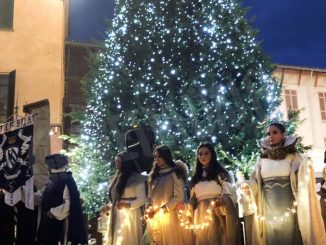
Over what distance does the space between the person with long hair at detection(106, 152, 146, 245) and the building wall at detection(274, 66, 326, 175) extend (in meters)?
17.9

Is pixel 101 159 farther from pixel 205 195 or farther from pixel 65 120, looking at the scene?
pixel 65 120

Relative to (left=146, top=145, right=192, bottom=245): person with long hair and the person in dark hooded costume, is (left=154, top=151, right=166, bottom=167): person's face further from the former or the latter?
the person in dark hooded costume

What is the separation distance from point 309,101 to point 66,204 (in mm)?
19755

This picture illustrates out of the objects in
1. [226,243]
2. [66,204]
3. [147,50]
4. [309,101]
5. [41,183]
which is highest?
[309,101]

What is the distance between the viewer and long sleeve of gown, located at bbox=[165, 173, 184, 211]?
596 cm

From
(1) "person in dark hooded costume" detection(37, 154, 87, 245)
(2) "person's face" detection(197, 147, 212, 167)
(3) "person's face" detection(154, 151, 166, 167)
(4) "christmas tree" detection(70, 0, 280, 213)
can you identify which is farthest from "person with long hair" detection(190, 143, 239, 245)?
(4) "christmas tree" detection(70, 0, 280, 213)

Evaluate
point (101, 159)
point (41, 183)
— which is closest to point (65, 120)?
point (101, 159)

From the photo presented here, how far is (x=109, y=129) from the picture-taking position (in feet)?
34.6

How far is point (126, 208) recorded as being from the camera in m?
6.47

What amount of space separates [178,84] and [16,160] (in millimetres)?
4236

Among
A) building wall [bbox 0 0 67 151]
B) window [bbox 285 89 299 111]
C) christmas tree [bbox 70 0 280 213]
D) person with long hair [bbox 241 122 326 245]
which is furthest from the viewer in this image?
window [bbox 285 89 299 111]

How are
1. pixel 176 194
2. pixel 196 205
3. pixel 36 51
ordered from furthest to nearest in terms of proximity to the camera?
1. pixel 36 51
2. pixel 176 194
3. pixel 196 205

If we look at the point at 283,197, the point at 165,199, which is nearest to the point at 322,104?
the point at 165,199

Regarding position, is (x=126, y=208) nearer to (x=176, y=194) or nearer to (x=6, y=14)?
(x=176, y=194)
